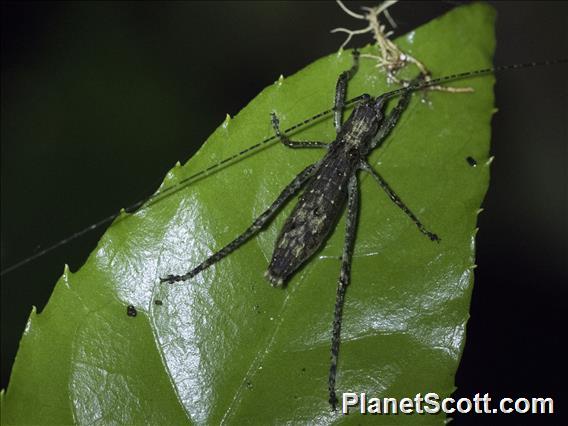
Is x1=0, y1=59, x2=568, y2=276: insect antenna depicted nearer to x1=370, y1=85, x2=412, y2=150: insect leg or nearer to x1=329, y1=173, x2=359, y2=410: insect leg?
x1=370, y1=85, x2=412, y2=150: insect leg

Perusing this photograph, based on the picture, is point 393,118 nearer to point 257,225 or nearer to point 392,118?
point 392,118

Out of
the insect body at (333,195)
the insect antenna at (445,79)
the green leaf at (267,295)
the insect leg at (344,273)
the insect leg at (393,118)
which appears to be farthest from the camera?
the insect leg at (393,118)

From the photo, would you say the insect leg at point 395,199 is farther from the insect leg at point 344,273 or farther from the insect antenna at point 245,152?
the insect antenna at point 245,152

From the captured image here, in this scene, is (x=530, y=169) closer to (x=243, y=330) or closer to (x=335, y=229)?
(x=335, y=229)

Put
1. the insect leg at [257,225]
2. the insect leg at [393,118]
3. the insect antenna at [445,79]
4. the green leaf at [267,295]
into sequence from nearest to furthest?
1. the green leaf at [267,295]
2. the insect leg at [257,225]
3. the insect antenna at [445,79]
4. the insect leg at [393,118]

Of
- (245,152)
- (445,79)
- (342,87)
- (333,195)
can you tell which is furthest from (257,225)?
(445,79)

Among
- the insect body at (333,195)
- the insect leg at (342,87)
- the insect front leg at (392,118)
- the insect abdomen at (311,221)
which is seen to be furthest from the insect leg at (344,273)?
the insect leg at (342,87)

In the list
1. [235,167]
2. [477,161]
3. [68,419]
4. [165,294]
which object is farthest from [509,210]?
[68,419]
